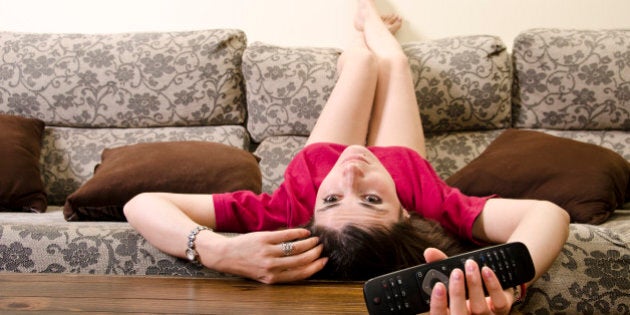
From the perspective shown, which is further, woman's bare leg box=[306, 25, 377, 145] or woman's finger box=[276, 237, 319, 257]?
woman's bare leg box=[306, 25, 377, 145]

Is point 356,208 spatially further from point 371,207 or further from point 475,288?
point 475,288

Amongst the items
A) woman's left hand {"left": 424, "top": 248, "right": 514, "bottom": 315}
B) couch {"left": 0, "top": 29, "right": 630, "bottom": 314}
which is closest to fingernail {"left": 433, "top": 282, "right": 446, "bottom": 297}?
woman's left hand {"left": 424, "top": 248, "right": 514, "bottom": 315}

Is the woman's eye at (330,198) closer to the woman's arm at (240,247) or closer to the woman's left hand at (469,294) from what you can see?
the woman's arm at (240,247)

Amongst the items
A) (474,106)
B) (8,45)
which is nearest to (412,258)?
(474,106)

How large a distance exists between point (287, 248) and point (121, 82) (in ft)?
4.46

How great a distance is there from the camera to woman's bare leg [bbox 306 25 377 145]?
1.69 meters

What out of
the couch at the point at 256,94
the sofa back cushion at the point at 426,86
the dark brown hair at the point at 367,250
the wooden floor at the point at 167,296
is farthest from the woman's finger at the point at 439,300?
the sofa back cushion at the point at 426,86

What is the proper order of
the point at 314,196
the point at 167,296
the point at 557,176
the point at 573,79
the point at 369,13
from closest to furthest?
the point at 167,296 < the point at 314,196 < the point at 557,176 < the point at 573,79 < the point at 369,13

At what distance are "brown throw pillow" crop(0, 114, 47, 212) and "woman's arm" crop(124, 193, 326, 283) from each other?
2.79ft

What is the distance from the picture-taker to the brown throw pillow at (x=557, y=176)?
147cm

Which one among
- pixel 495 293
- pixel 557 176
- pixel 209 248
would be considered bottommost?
pixel 557 176

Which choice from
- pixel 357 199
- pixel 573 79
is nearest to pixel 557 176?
pixel 573 79

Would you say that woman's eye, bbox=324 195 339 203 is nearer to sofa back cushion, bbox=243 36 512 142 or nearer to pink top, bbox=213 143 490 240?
pink top, bbox=213 143 490 240

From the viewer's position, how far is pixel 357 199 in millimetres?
1098
